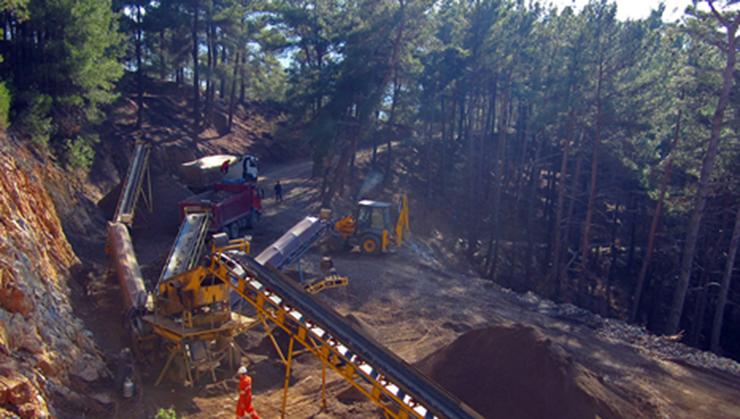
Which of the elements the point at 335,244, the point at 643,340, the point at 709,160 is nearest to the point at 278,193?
the point at 335,244

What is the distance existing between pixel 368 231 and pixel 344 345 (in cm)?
1184

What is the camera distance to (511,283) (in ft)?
86.8

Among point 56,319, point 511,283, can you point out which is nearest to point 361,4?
point 511,283

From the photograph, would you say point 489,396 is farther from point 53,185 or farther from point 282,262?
point 53,185

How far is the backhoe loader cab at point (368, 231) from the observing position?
61.9 ft

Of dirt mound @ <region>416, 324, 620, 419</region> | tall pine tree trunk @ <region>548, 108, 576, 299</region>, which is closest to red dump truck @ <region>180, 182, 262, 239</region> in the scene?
dirt mound @ <region>416, 324, 620, 419</region>

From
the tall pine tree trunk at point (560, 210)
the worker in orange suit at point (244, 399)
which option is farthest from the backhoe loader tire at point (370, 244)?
the worker in orange suit at point (244, 399)

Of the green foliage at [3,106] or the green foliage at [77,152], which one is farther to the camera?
the green foliage at [77,152]

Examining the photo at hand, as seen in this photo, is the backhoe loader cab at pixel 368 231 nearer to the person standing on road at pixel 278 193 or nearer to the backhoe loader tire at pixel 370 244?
the backhoe loader tire at pixel 370 244

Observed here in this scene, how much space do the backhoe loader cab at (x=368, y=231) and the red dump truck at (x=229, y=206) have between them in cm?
401

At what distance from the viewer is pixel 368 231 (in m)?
18.9

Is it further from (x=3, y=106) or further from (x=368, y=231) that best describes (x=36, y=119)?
(x=368, y=231)

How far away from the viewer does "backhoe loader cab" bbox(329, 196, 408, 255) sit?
742 inches

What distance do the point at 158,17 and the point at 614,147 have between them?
2753 centimetres
